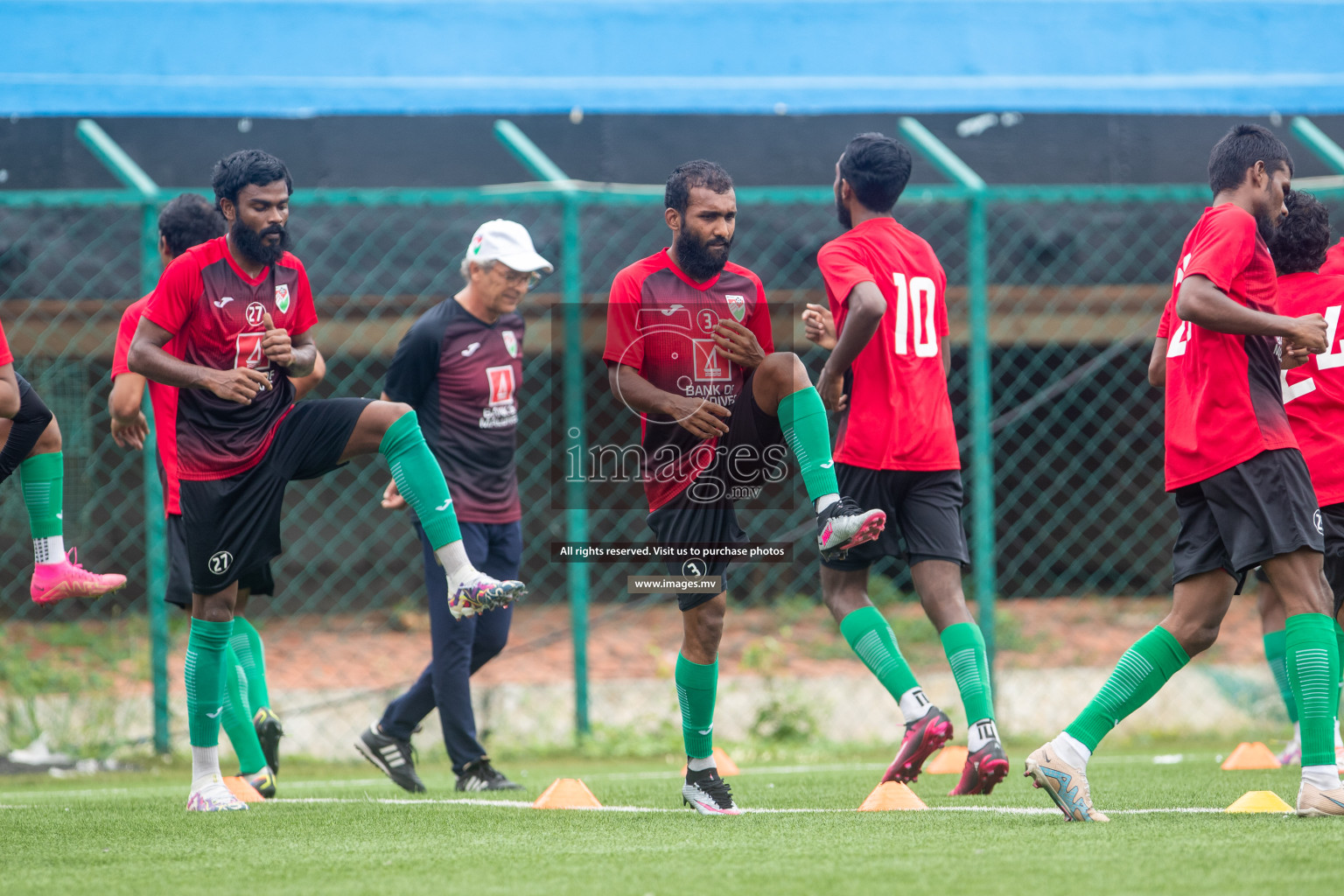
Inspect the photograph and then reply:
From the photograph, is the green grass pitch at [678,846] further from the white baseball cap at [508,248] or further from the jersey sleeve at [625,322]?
the white baseball cap at [508,248]

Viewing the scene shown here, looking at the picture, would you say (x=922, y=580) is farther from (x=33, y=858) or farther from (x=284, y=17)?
(x=284, y=17)

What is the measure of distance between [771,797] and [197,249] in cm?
258

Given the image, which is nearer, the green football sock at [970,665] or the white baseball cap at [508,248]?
the green football sock at [970,665]

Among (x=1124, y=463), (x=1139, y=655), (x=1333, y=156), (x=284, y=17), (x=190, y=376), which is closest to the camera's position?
(x=1139, y=655)

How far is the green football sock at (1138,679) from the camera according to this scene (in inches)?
150

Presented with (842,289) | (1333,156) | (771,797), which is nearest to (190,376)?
(842,289)

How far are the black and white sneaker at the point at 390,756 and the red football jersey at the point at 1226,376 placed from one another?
9.92ft

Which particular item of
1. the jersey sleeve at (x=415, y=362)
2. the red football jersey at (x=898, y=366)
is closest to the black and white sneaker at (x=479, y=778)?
the jersey sleeve at (x=415, y=362)

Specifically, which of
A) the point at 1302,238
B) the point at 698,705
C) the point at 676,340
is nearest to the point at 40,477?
the point at 676,340

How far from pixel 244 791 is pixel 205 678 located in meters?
0.58

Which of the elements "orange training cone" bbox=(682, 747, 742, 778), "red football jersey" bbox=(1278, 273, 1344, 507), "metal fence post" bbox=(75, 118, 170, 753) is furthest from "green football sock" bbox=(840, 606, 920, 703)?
"metal fence post" bbox=(75, 118, 170, 753)

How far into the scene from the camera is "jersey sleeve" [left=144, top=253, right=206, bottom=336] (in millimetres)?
4426

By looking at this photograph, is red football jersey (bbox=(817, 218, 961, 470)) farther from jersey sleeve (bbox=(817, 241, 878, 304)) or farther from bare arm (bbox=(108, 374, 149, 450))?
bare arm (bbox=(108, 374, 149, 450))

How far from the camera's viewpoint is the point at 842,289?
15.0ft
